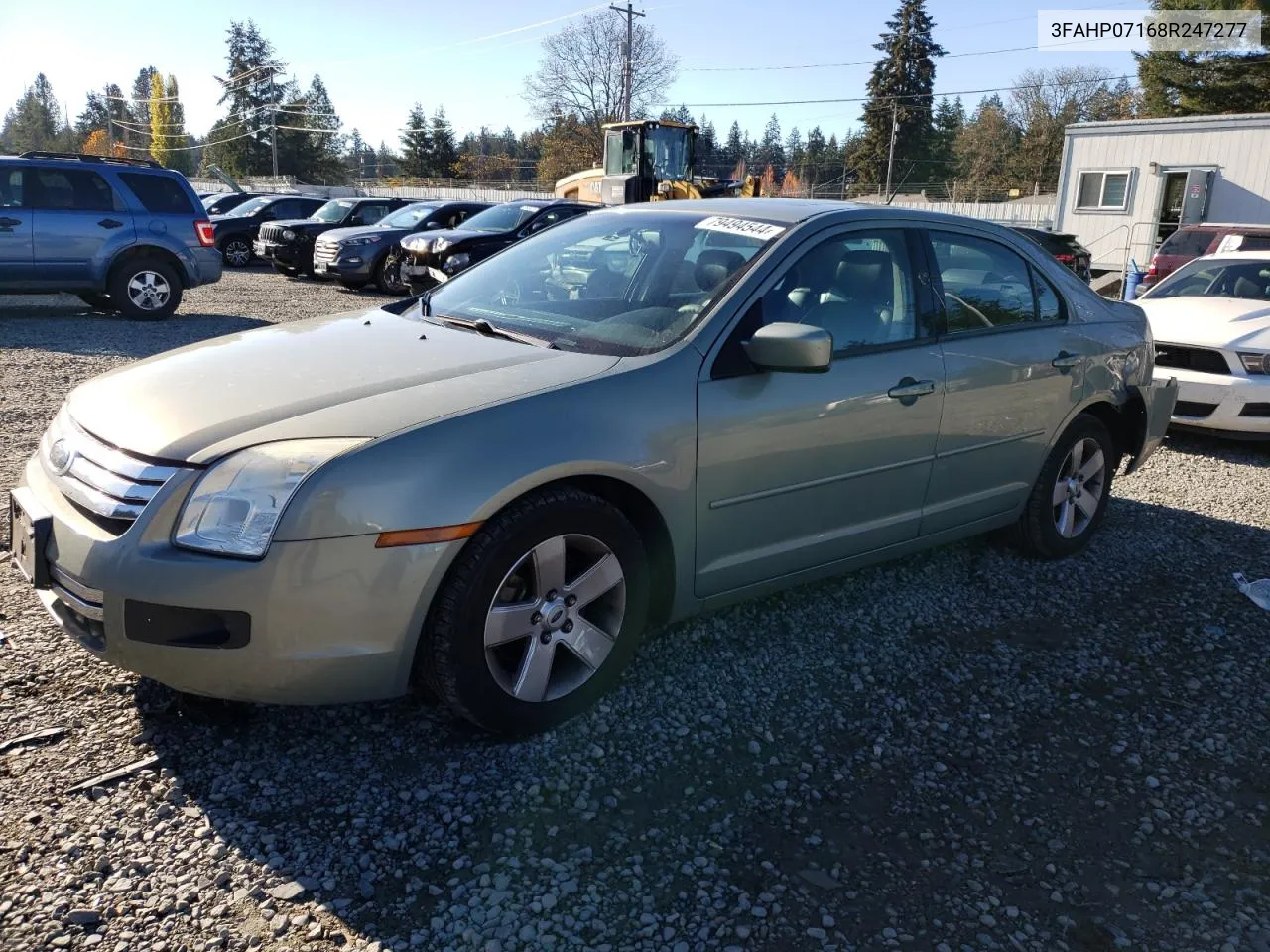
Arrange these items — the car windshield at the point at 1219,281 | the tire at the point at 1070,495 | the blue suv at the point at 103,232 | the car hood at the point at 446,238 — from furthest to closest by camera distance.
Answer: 1. the car hood at the point at 446,238
2. the blue suv at the point at 103,232
3. the car windshield at the point at 1219,281
4. the tire at the point at 1070,495

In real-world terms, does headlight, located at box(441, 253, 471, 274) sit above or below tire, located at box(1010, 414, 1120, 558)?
above

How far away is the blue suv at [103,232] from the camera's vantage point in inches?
416

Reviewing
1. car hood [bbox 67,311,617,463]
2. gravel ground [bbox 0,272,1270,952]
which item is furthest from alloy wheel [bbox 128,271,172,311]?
car hood [bbox 67,311,617,463]

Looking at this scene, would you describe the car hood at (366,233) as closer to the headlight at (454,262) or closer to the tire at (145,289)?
the headlight at (454,262)

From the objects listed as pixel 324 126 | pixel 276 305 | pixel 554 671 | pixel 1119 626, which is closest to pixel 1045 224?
pixel 276 305

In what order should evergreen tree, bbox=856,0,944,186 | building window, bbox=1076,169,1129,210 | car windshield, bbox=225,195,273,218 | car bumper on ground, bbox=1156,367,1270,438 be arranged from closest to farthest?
car bumper on ground, bbox=1156,367,1270,438 → car windshield, bbox=225,195,273,218 → building window, bbox=1076,169,1129,210 → evergreen tree, bbox=856,0,944,186

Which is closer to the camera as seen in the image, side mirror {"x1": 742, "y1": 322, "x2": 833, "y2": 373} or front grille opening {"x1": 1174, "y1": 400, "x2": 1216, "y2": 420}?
side mirror {"x1": 742, "y1": 322, "x2": 833, "y2": 373}

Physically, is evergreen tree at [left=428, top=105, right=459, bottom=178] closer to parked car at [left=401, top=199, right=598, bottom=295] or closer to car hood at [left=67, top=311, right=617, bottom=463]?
parked car at [left=401, top=199, right=598, bottom=295]

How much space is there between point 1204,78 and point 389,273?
36.2 metres

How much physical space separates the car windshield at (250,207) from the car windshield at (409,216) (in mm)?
5434

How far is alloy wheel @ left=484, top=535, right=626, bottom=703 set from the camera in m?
2.79

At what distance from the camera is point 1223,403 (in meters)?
6.87

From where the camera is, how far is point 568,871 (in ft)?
7.87

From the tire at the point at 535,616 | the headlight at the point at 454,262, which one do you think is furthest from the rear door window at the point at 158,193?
the tire at the point at 535,616
